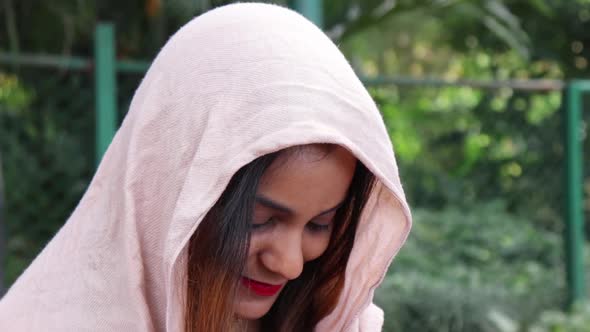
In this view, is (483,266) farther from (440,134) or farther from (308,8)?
(308,8)

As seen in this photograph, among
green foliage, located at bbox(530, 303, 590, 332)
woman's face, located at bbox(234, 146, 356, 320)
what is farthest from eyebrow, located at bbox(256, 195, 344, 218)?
green foliage, located at bbox(530, 303, 590, 332)

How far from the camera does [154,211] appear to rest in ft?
6.14

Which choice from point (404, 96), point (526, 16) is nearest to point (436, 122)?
point (404, 96)

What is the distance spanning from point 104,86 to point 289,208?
2.36 meters

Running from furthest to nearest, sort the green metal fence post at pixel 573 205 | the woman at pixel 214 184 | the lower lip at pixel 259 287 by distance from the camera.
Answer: the green metal fence post at pixel 573 205
the lower lip at pixel 259 287
the woman at pixel 214 184

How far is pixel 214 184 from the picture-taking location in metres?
1.77

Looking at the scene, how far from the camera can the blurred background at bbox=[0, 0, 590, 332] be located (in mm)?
4094

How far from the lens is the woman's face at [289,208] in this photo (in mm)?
1850

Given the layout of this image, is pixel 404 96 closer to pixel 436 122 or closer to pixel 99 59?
pixel 436 122

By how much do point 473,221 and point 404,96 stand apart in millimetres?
810

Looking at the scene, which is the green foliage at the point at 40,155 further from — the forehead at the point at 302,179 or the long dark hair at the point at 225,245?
the forehead at the point at 302,179

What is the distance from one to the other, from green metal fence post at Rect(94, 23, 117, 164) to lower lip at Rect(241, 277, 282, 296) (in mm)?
2170

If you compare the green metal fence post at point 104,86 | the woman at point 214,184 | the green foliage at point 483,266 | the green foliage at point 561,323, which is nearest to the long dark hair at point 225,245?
the woman at point 214,184

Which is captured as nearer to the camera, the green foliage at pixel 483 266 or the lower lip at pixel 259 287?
the lower lip at pixel 259 287
